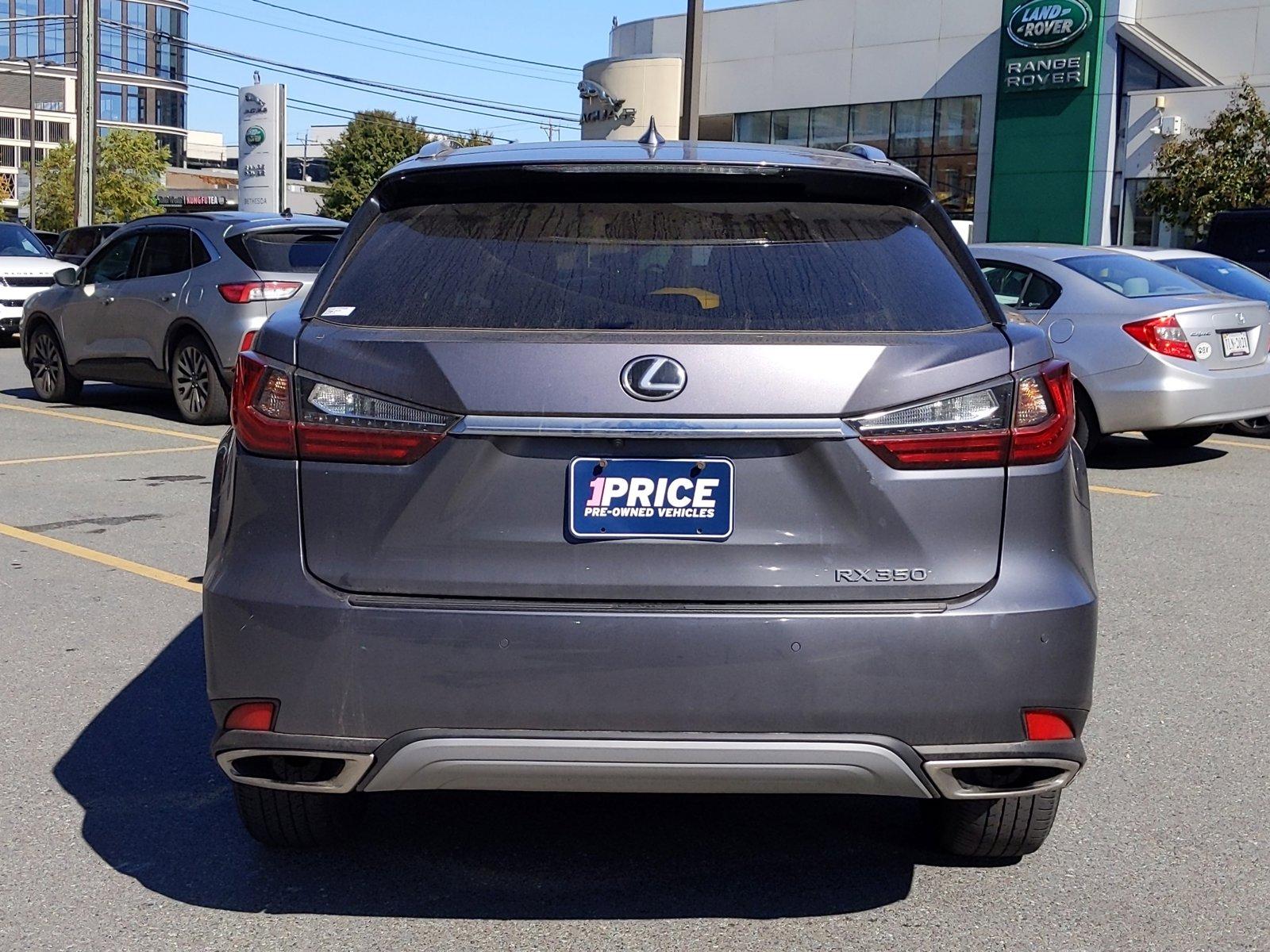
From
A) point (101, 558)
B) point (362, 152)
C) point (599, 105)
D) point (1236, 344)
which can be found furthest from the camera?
point (362, 152)

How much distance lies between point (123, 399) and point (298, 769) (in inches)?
473

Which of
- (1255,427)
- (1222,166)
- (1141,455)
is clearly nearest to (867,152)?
(1141,455)

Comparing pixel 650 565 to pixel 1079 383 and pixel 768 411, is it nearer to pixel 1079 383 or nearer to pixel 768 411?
pixel 768 411

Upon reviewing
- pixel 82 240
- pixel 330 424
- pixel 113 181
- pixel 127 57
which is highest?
pixel 127 57

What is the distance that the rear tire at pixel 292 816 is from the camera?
359 centimetres

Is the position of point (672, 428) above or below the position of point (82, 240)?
below

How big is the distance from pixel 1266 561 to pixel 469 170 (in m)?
5.52

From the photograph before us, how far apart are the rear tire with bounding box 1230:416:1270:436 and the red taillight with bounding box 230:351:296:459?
10.9 meters

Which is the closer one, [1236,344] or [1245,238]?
[1236,344]

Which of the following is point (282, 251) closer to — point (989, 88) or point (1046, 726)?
point (1046, 726)

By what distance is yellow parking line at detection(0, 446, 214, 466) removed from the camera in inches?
407

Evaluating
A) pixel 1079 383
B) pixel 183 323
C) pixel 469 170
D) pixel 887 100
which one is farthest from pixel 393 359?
pixel 887 100

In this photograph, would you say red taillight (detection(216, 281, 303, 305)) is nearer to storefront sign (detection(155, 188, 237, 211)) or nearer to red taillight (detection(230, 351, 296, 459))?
red taillight (detection(230, 351, 296, 459))

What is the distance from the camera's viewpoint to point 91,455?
10.7 meters
